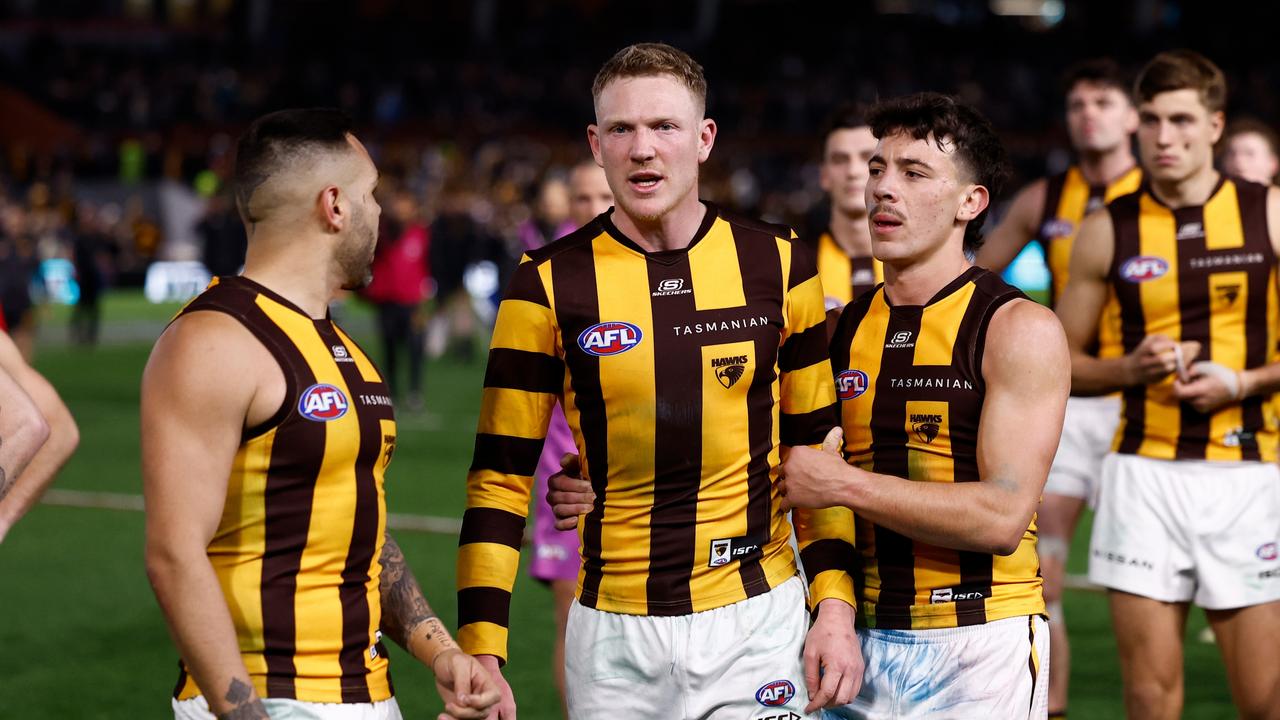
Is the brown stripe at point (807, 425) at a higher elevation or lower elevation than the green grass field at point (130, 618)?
higher

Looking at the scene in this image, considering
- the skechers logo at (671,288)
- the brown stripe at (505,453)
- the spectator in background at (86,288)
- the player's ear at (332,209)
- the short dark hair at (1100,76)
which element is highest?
the spectator in background at (86,288)

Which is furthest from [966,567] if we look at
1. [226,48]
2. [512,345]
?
[226,48]

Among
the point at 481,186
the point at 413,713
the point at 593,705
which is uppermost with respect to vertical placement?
the point at 481,186

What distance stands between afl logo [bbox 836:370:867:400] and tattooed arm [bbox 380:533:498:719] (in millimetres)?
1037

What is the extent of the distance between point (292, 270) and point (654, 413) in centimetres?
80

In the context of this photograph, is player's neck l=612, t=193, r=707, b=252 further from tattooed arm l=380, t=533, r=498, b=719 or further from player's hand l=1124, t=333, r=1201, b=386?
player's hand l=1124, t=333, r=1201, b=386

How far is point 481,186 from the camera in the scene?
30.7 metres

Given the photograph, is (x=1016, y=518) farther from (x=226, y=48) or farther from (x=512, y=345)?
(x=226, y=48)

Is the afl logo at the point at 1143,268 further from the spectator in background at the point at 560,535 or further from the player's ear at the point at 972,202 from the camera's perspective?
the spectator in background at the point at 560,535

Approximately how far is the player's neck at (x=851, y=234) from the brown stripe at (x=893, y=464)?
6.13 feet


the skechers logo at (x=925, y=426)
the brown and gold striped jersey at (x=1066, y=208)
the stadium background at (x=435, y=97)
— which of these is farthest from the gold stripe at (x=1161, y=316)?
the stadium background at (x=435, y=97)

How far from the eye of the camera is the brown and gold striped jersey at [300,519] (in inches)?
113

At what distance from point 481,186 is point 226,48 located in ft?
33.6

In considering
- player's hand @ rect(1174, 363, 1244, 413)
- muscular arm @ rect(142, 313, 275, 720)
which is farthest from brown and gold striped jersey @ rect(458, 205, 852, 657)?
player's hand @ rect(1174, 363, 1244, 413)
